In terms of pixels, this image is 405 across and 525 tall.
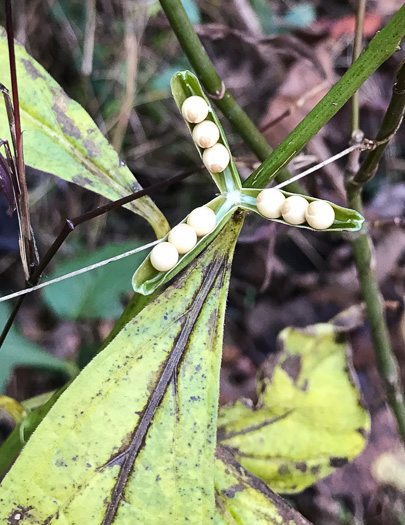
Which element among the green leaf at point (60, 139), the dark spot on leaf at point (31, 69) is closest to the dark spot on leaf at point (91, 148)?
the green leaf at point (60, 139)

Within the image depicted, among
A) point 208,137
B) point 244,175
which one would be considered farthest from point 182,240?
point 244,175

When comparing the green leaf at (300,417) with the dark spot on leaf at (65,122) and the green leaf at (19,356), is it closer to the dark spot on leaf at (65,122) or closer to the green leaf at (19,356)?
the green leaf at (19,356)

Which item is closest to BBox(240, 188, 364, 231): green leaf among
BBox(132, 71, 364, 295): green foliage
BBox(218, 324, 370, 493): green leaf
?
BBox(132, 71, 364, 295): green foliage

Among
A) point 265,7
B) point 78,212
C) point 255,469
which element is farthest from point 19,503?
point 265,7

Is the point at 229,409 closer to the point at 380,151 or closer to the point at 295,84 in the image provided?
the point at 380,151

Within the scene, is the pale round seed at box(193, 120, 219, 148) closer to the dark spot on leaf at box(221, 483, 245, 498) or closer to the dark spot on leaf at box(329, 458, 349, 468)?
the dark spot on leaf at box(221, 483, 245, 498)

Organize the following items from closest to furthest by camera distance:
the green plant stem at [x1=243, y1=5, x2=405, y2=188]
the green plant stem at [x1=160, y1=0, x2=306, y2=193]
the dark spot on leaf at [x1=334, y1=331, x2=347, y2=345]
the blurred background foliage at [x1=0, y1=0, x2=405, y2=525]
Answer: the green plant stem at [x1=243, y1=5, x2=405, y2=188], the green plant stem at [x1=160, y1=0, x2=306, y2=193], the dark spot on leaf at [x1=334, y1=331, x2=347, y2=345], the blurred background foliage at [x1=0, y1=0, x2=405, y2=525]
